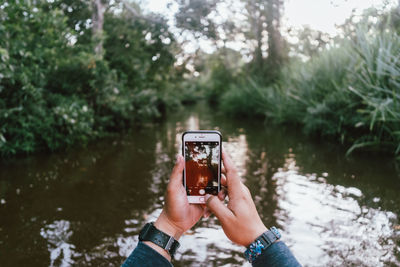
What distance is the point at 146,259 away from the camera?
1182 mm

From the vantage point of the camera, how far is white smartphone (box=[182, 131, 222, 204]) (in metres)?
1.64

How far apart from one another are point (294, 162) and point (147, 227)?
15.1 feet

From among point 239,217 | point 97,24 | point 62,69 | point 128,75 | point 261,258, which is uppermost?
point 97,24

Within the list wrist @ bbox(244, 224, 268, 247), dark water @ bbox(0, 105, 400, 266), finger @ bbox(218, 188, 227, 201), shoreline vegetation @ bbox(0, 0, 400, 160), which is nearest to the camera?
wrist @ bbox(244, 224, 268, 247)

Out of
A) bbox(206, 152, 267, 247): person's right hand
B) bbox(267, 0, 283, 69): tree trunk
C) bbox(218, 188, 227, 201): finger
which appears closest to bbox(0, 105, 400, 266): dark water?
bbox(218, 188, 227, 201): finger

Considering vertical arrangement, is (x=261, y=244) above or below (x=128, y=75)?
below

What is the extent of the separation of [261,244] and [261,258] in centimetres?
5

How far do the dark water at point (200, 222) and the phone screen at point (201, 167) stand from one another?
3.23 ft

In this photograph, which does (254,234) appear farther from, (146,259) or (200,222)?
(200,222)

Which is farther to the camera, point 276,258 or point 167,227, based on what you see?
point 167,227

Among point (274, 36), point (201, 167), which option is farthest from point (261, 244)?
point (274, 36)

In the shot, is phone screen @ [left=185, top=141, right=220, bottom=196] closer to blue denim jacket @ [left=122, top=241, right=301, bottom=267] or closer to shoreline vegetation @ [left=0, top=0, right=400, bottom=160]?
blue denim jacket @ [left=122, top=241, right=301, bottom=267]

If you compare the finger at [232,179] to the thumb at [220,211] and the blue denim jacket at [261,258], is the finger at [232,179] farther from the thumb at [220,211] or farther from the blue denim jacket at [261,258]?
the blue denim jacket at [261,258]

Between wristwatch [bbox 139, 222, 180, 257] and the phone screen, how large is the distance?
0.34 m
